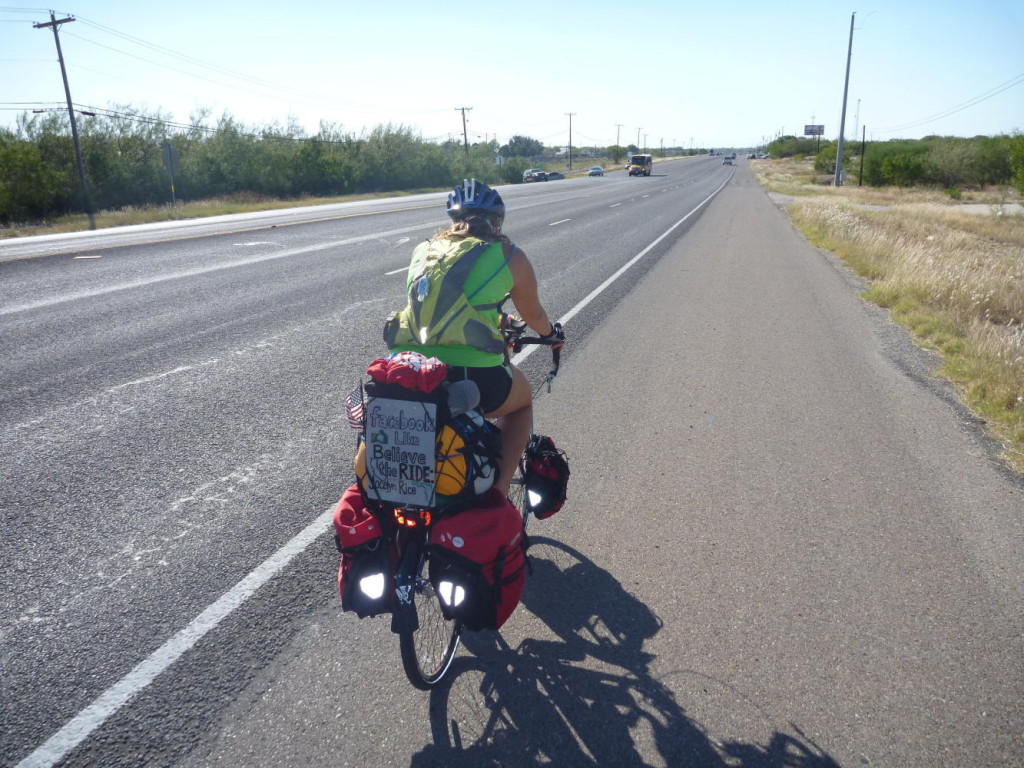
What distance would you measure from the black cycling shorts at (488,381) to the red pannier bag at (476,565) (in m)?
0.49

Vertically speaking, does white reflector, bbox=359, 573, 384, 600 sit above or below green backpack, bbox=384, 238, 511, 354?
below

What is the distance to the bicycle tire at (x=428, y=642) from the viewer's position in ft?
9.30

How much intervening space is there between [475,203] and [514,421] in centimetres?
100

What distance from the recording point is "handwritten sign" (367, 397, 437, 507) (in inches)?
109

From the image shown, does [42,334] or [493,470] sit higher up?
[493,470]

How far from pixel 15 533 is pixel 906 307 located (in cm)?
1075

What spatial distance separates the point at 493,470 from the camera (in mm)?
3078

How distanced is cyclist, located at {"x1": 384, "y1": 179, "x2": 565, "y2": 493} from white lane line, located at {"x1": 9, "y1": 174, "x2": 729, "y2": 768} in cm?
142

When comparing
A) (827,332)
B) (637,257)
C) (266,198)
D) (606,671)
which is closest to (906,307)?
(827,332)

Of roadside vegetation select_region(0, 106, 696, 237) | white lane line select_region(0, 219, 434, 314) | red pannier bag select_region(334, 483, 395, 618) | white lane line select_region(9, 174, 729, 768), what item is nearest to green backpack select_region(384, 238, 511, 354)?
red pannier bag select_region(334, 483, 395, 618)

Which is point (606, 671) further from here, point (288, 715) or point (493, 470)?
point (288, 715)

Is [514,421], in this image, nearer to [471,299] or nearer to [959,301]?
[471,299]

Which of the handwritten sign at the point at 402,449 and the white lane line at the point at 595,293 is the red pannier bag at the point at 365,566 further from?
the white lane line at the point at 595,293

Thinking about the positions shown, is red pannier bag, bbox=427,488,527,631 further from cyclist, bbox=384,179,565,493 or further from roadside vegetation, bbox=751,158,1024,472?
roadside vegetation, bbox=751,158,1024,472
